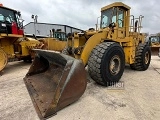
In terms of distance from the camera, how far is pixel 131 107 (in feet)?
8.44

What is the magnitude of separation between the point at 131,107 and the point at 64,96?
1.28 m

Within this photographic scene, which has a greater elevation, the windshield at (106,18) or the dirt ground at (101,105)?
the windshield at (106,18)

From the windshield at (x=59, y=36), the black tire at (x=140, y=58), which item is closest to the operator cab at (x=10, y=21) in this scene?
the black tire at (x=140, y=58)

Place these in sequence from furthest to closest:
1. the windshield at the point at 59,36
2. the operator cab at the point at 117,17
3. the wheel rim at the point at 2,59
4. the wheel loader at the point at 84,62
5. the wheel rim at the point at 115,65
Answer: the windshield at the point at 59,36 < the wheel rim at the point at 2,59 < the operator cab at the point at 117,17 < the wheel rim at the point at 115,65 < the wheel loader at the point at 84,62

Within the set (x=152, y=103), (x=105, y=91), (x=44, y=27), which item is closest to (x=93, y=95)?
(x=105, y=91)

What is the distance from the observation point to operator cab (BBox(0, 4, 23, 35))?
583 cm

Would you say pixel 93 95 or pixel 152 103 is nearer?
pixel 152 103

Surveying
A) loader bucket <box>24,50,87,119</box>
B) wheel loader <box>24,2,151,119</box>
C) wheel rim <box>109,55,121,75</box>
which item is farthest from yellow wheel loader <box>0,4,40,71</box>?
wheel rim <box>109,55,121,75</box>

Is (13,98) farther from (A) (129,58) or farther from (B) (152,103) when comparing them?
(A) (129,58)

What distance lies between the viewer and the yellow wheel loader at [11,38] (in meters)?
5.72

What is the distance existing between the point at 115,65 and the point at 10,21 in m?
5.17

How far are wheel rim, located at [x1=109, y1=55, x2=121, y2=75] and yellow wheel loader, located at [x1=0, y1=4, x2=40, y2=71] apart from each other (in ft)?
14.1

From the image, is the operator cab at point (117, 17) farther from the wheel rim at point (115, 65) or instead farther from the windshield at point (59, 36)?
the windshield at point (59, 36)

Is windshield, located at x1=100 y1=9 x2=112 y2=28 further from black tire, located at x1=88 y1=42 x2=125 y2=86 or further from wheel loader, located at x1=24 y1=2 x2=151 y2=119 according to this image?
black tire, located at x1=88 y1=42 x2=125 y2=86
